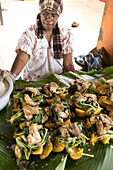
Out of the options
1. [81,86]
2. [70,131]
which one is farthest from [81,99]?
[70,131]

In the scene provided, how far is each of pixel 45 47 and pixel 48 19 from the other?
452mm

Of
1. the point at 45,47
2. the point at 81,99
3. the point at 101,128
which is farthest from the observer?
the point at 45,47

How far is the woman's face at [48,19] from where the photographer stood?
1875 mm

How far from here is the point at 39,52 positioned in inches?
91.4

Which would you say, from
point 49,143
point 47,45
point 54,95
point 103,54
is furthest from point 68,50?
point 49,143

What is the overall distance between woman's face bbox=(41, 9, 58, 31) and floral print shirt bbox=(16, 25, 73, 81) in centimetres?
22

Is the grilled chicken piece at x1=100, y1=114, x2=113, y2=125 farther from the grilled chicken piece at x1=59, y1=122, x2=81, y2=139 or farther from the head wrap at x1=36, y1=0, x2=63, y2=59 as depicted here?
the head wrap at x1=36, y1=0, x2=63, y2=59

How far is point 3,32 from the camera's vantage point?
5906 mm

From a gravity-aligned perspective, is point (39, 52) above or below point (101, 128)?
above

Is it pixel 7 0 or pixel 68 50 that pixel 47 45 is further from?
pixel 7 0

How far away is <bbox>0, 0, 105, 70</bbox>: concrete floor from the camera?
5.26 meters

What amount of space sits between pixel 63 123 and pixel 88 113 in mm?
260

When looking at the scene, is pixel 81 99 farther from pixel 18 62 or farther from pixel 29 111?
pixel 18 62

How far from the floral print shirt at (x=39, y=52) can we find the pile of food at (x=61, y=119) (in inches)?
32.4
